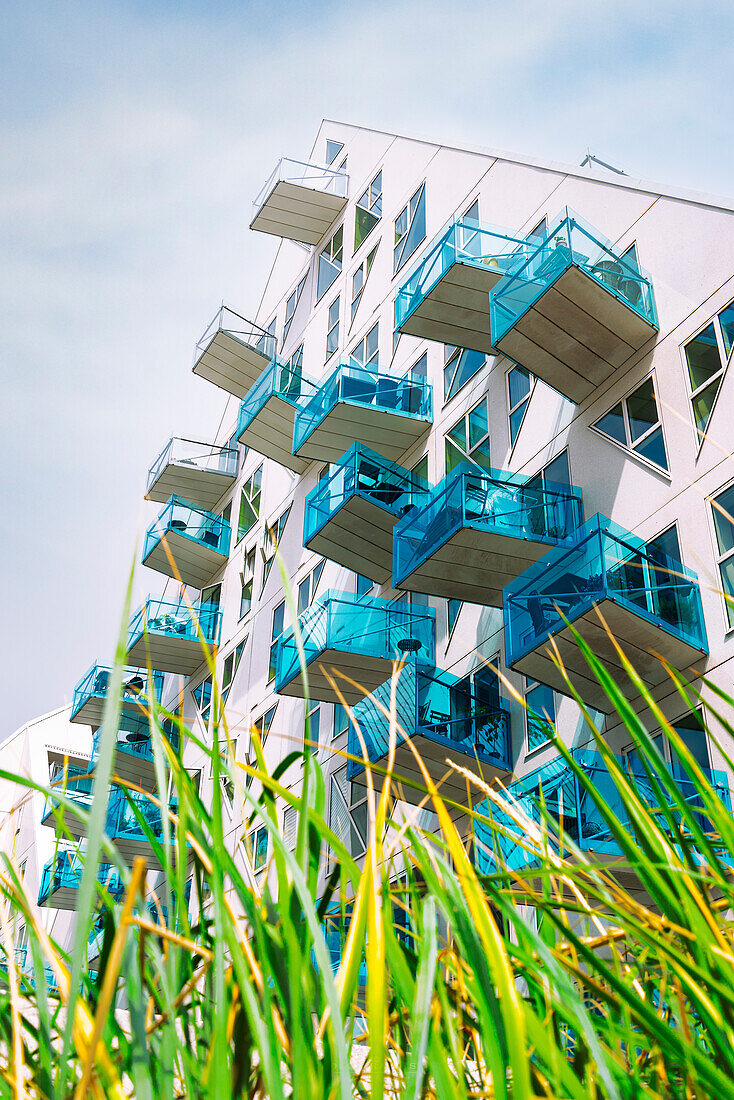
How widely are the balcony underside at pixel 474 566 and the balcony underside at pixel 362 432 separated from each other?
4.75 metres

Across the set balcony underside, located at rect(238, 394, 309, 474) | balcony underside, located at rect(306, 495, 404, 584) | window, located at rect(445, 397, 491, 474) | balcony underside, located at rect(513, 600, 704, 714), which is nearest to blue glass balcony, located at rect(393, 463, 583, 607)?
balcony underside, located at rect(513, 600, 704, 714)

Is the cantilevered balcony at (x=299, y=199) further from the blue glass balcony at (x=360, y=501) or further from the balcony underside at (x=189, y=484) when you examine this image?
the blue glass balcony at (x=360, y=501)

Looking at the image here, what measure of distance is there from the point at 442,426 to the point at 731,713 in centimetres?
A: 1019

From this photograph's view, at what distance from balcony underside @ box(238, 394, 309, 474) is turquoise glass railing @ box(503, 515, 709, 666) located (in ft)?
36.5

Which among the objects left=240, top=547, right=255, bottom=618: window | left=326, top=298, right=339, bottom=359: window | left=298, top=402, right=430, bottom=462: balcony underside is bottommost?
left=298, top=402, right=430, bottom=462: balcony underside

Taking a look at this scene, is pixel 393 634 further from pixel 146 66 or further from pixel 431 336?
pixel 146 66

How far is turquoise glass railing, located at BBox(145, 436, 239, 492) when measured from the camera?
28.7m

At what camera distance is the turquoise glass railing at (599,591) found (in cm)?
1085

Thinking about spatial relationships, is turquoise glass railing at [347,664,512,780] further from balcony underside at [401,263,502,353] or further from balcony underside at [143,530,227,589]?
balcony underside at [143,530,227,589]

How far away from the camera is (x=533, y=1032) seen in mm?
881

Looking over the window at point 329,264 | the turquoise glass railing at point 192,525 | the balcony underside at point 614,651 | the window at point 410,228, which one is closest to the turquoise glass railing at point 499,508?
the balcony underside at point 614,651

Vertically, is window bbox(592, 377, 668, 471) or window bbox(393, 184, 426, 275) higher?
window bbox(393, 184, 426, 275)

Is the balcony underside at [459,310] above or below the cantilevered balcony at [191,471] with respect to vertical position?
below

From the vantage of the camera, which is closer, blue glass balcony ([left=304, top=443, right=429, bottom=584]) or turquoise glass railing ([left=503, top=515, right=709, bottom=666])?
turquoise glass railing ([left=503, top=515, right=709, bottom=666])
